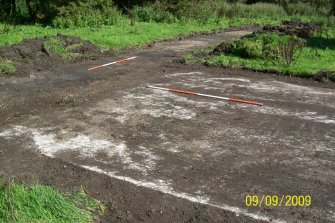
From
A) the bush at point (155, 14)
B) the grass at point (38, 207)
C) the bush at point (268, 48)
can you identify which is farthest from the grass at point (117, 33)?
the grass at point (38, 207)

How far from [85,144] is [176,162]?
62.4 inches

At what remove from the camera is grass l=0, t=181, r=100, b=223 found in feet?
13.5

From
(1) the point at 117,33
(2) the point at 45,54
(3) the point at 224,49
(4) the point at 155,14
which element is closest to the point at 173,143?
(2) the point at 45,54

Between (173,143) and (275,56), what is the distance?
6.71 m

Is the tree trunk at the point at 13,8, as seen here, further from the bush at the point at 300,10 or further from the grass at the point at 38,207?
the grass at the point at 38,207

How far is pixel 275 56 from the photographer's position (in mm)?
12383

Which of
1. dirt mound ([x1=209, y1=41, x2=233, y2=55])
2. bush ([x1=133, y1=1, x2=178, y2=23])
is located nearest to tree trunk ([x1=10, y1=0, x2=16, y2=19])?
bush ([x1=133, y1=1, x2=178, y2=23])

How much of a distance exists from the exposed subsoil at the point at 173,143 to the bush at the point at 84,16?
7815 millimetres

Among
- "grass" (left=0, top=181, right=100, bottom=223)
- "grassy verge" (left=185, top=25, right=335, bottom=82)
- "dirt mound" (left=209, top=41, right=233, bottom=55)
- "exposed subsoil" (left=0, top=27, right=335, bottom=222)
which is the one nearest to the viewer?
"grass" (left=0, top=181, right=100, bottom=223)

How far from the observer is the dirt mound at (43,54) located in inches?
460

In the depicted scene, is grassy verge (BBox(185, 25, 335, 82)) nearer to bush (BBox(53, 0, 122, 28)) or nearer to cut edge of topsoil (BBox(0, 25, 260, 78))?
cut edge of topsoil (BBox(0, 25, 260, 78))

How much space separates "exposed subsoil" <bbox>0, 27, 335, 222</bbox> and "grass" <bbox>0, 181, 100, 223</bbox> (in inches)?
12.5

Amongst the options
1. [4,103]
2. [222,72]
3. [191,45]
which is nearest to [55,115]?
[4,103]

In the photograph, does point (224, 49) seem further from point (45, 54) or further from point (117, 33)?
point (45, 54)
